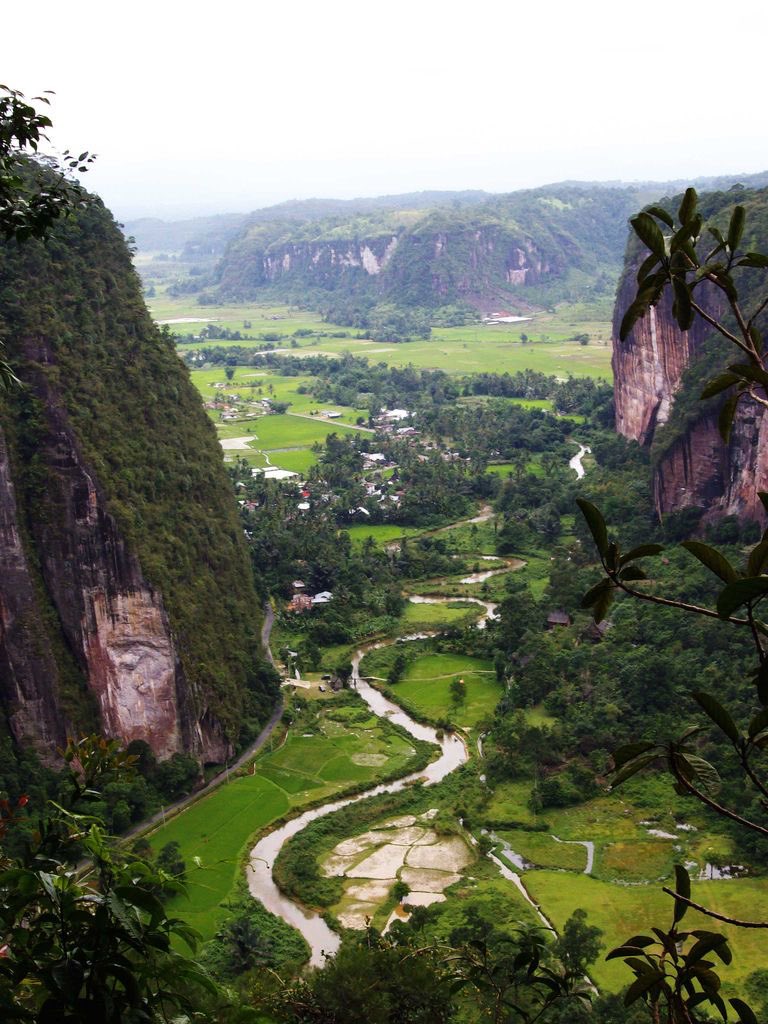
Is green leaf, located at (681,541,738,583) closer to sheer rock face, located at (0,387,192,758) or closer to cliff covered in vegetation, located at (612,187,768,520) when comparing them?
sheer rock face, located at (0,387,192,758)

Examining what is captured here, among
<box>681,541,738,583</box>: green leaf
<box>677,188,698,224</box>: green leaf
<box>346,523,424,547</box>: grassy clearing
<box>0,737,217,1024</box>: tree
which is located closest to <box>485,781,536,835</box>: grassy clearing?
<box>346,523,424,547</box>: grassy clearing

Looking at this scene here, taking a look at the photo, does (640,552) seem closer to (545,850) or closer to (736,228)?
(736,228)

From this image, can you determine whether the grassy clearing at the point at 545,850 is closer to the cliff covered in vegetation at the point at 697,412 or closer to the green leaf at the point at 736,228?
the cliff covered in vegetation at the point at 697,412

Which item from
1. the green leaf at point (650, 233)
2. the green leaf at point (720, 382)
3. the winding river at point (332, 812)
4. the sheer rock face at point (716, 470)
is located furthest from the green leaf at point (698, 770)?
the sheer rock face at point (716, 470)

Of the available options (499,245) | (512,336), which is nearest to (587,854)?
(512,336)

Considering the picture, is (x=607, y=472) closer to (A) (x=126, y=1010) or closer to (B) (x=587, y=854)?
(B) (x=587, y=854)
